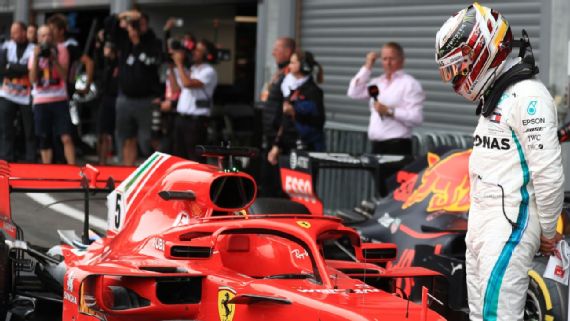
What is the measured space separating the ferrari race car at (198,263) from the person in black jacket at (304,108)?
3.55 m

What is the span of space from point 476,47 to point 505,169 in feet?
1.87

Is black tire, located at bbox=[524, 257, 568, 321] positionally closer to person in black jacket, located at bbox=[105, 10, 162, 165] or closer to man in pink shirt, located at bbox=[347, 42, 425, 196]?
man in pink shirt, located at bbox=[347, 42, 425, 196]

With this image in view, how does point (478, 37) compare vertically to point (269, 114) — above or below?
above

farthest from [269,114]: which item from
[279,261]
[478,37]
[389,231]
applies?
[478,37]

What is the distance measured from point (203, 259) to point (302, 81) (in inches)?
208

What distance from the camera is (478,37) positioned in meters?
5.15

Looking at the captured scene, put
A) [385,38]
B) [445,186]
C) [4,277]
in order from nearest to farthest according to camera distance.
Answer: [4,277], [445,186], [385,38]

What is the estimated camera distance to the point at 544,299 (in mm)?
6266

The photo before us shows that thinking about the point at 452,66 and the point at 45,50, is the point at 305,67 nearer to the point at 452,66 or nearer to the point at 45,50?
the point at 45,50

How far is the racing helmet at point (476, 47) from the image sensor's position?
516 cm

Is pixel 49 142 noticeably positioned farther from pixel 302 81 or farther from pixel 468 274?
pixel 468 274

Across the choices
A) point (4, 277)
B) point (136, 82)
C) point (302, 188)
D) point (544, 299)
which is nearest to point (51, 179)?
point (4, 277)

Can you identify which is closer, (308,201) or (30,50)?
(308,201)

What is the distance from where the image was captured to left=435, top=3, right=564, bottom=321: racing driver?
4887 millimetres
